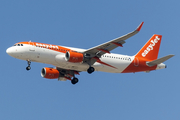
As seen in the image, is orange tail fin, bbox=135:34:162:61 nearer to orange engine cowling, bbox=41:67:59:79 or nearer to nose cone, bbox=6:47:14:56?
orange engine cowling, bbox=41:67:59:79

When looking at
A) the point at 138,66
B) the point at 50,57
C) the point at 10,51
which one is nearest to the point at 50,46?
the point at 50,57

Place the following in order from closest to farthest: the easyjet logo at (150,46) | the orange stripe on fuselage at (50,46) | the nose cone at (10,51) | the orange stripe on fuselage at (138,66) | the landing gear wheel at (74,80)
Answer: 1. the nose cone at (10,51)
2. the orange stripe on fuselage at (50,46)
3. the orange stripe on fuselage at (138,66)
4. the landing gear wheel at (74,80)
5. the easyjet logo at (150,46)

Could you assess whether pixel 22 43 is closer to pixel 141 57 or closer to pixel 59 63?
pixel 59 63

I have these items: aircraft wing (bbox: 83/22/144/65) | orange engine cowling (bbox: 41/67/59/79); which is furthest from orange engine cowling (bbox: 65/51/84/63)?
orange engine cowling (bbox: 41/67/59/79)

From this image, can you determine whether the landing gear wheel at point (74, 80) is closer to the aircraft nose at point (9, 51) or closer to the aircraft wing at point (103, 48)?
the aircraft wing at point (103, 48)

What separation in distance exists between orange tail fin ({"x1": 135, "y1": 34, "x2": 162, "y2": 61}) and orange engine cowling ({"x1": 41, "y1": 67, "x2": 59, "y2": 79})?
12763mm

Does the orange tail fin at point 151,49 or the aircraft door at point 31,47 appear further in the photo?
the orange tail fin at point 151,49

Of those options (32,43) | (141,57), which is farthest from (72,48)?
(141,57)

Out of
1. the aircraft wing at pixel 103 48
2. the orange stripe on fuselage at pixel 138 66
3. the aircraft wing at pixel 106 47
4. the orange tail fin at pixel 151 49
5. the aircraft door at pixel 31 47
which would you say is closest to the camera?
the aircraft wing at pixel 106 47

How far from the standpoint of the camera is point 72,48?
169ft

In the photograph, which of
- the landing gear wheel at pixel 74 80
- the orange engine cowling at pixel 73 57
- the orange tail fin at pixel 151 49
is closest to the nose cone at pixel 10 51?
the orange engine cowling at pixel 73 57

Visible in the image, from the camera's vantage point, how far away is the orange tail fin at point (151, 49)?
5738cm

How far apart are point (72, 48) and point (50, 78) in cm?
659

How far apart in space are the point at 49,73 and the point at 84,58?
22.4 feet
